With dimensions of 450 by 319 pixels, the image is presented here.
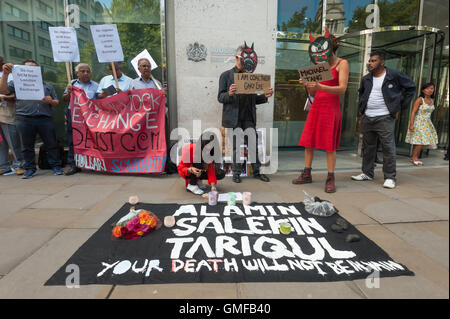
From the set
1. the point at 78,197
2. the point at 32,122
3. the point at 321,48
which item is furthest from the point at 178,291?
the point at 32,122

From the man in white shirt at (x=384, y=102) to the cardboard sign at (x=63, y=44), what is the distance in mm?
4657

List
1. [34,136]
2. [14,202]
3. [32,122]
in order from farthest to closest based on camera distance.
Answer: [34,136] → [32,122] → [14,202]

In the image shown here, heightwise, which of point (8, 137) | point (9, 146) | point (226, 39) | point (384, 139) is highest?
point (226, 39)

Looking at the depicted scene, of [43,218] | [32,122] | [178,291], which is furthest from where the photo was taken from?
[32,122]

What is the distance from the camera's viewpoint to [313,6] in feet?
23.2

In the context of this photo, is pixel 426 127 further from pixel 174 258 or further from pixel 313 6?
pixel 174 258

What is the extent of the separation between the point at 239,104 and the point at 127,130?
201 centimetres

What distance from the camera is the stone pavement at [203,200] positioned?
5.72 ft

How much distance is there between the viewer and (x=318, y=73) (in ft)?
11.7

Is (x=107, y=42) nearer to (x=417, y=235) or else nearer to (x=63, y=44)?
(x=63, y=44)

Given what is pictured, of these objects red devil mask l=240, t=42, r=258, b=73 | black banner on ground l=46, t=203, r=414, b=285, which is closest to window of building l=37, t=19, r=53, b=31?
red devil mask l=240, t=42, r=258, b=73

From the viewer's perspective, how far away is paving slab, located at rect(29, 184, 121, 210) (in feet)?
11.1

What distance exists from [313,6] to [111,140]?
603 centimetres

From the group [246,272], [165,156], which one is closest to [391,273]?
[246,272]
